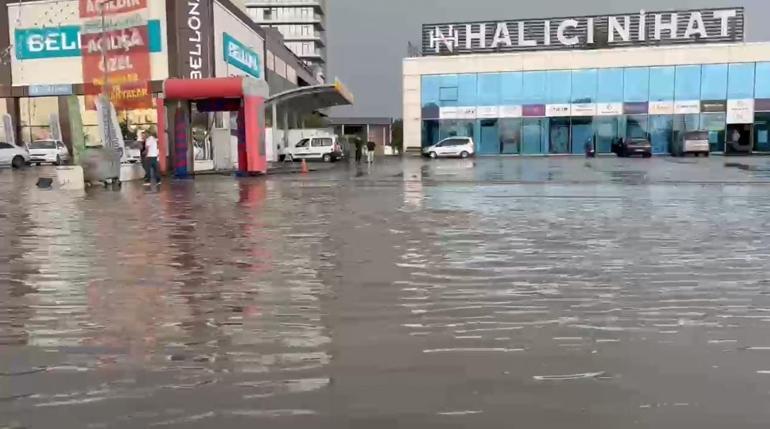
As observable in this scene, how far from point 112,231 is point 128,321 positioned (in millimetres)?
5848

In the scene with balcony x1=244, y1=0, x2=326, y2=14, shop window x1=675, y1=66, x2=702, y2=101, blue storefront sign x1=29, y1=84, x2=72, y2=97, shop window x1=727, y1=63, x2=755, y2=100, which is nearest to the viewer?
blue storefront sign x1=29, y1=84, x2=72, y2=97

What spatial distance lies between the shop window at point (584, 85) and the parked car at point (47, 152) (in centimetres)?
3557

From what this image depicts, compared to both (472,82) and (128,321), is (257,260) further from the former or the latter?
(472,82)

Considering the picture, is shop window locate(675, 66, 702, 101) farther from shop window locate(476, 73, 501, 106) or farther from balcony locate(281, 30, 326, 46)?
balcony locate(281, 30, 326, 46)

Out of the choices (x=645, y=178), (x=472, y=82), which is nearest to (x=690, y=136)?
(x=472, y=82)

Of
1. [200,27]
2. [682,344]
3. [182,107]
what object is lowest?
[682,344]

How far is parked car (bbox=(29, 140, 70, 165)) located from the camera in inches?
1599

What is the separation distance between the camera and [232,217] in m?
13.2

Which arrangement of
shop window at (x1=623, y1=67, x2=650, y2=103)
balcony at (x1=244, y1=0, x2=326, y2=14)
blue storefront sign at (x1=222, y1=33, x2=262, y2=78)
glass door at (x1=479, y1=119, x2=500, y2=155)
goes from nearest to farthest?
1. blue storefront sign at (x1=222, y1=33, x2=262, y2=78)
2. shop window at (x1=623, y1=67, x2=650, y2=103)
3. glass door at (x1=479, y1=119, x2=500, y2=155)
4. balcony at (x1=244, y1=0, x2=326, y2=14)

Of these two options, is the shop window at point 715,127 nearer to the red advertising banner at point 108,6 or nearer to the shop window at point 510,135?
the shop window at point 510,135

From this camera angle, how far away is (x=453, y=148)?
52469mm

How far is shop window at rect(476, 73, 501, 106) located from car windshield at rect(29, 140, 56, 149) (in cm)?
3037

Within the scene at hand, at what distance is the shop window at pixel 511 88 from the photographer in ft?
183

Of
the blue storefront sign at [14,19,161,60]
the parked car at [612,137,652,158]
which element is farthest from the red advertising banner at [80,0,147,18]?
the parked car at [612,137,652,158]
